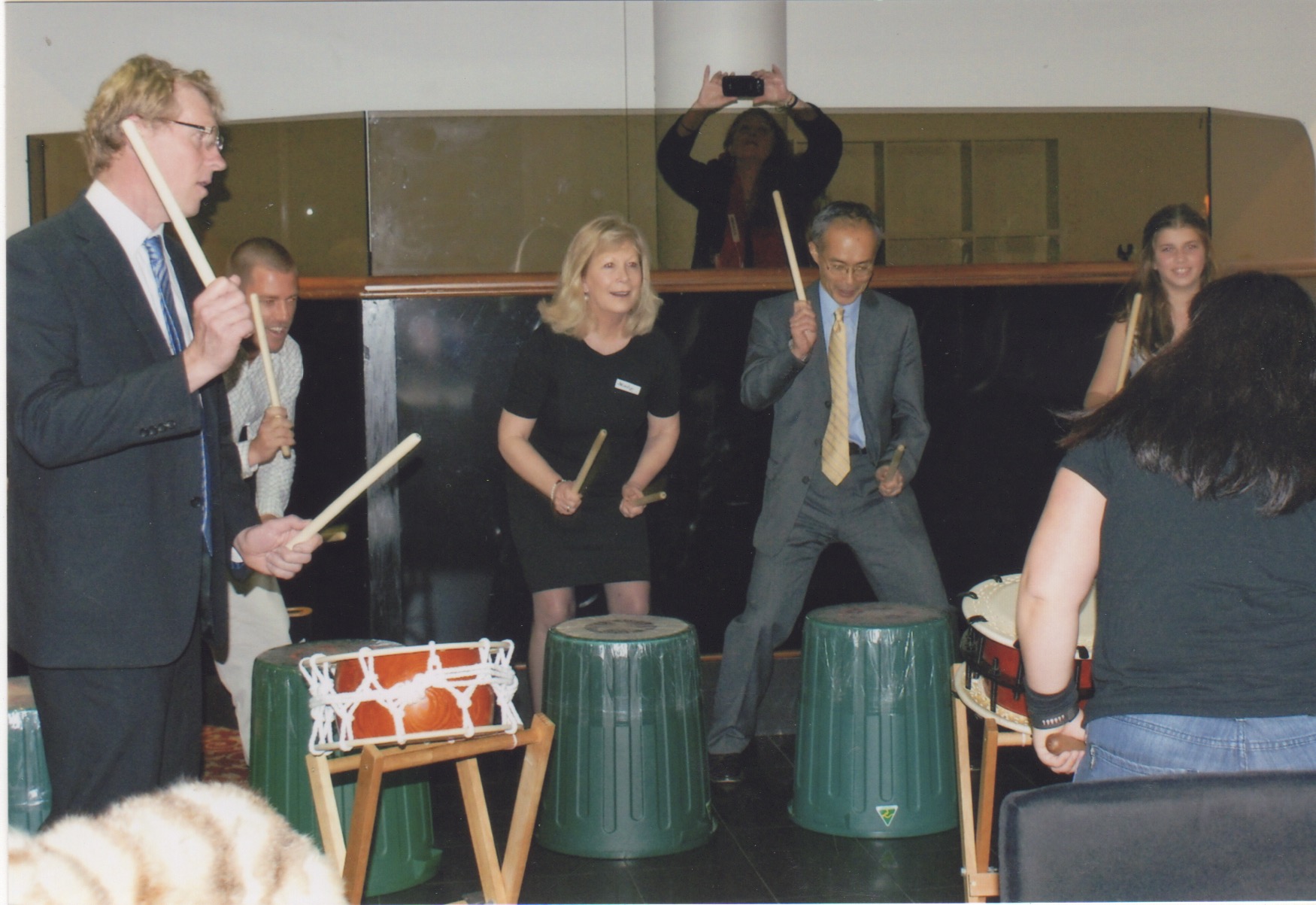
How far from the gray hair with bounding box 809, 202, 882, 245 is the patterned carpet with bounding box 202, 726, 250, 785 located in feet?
6.96

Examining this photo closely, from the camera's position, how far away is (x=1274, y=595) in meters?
1.72

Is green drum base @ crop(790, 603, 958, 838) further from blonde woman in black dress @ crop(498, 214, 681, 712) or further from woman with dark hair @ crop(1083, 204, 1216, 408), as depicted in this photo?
woman with dark hair @ crop(1083, 204, 1216, 408)

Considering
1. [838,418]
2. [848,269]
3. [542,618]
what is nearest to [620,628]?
[542,618]

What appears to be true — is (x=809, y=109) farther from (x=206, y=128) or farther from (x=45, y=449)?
(x=45, y=449)

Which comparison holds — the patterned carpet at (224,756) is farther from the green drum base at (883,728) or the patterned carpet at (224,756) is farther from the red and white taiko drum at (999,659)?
the red and white taiko drum at (999,659)

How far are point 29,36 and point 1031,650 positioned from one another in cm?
535

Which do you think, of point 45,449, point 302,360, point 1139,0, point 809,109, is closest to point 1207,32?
point 1139,0

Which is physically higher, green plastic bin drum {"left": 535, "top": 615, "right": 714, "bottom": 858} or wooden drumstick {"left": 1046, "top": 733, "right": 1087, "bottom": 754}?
wooden drumstick {"left": 1046, "top": 733, "right": 1087, "bottom": 754}

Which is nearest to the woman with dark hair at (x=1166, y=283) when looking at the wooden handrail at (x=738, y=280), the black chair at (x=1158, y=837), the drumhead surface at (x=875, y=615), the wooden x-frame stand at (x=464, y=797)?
the wooden handrail at (x=738, y=280)

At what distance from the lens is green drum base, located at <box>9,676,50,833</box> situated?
2891mm

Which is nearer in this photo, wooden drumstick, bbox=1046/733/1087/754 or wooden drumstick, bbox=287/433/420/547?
wooden drumstick, bbox=1046/733/1087/754

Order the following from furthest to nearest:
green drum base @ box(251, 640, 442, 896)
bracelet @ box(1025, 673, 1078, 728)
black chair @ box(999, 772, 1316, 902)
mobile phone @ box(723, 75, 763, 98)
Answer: mobile phone @ box(723, 75, 763, 98), green drum base @ box(251, 640, 442, 896), bracelet @ box(1025, 673, 1078, 728), black chair @ box(999, 772, 1316, 902)

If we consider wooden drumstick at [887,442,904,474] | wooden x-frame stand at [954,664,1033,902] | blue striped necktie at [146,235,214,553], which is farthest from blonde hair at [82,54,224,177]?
wooden drumstick at [887,442,904,474]

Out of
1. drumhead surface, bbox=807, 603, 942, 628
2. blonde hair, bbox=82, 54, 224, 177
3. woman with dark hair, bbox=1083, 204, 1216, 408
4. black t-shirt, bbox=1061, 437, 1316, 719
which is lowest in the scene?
drumhead surface, bbox=807, 603, 942, 628
